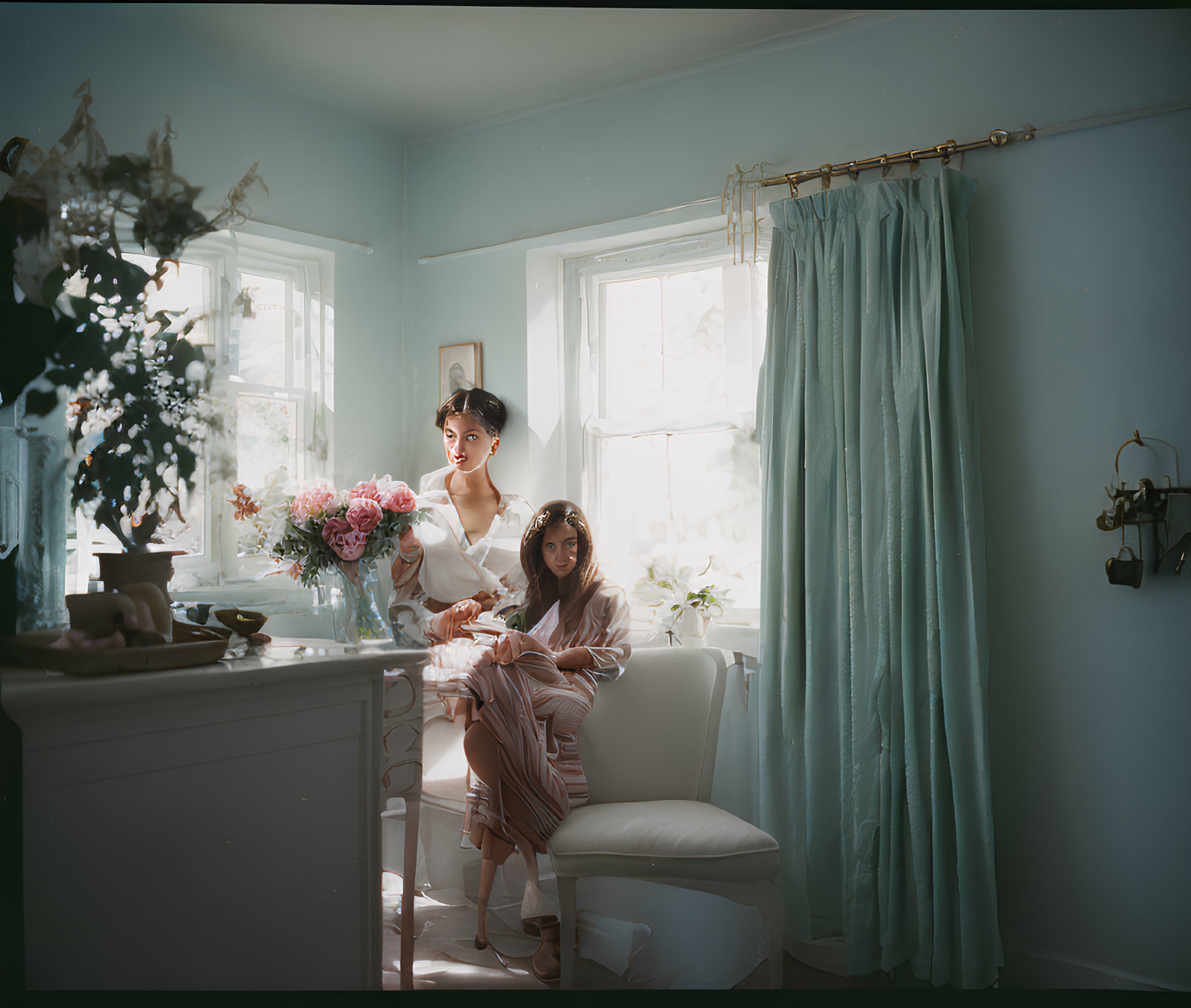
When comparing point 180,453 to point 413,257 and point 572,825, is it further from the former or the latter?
point 572,825

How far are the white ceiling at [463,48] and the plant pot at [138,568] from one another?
75 cm

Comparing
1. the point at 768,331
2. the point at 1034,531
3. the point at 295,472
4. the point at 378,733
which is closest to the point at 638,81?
the point at 768,331

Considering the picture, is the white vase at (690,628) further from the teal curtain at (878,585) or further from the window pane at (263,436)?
the window pane at (263,436)

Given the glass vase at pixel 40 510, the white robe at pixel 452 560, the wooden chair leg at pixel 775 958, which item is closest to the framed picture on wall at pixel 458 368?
the white robe at pixel 452 560

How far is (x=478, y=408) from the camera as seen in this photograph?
1.52m

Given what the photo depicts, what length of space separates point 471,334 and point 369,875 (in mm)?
969

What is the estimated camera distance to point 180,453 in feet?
3.57

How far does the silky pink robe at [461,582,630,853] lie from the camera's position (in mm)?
1465

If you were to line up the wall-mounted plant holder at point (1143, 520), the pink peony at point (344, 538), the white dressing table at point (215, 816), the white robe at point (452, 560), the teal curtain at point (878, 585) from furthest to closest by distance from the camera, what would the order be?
the teal curtain at point (878, 585) < the wall-mounted plant holder at point (1143, 520) < the white robe at point (452, 560) < the pink peony at point (344, 538) < the white dressing table at point (215, 816)

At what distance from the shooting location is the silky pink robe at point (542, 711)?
4.81 feet

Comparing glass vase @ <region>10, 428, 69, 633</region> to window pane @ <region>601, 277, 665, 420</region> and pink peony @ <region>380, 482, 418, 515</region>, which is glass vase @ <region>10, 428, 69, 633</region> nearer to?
pink peony @ <region>380, 482, 418, 515</region>

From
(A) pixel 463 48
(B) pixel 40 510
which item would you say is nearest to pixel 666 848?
(B) pixel 40 510

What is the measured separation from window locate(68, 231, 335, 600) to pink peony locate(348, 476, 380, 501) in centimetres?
6

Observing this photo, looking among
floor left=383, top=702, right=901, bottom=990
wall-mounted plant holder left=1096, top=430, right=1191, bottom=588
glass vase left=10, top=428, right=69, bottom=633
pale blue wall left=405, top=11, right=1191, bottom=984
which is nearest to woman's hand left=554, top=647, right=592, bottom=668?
floor left=383, top=702, right=901, bottom=990
